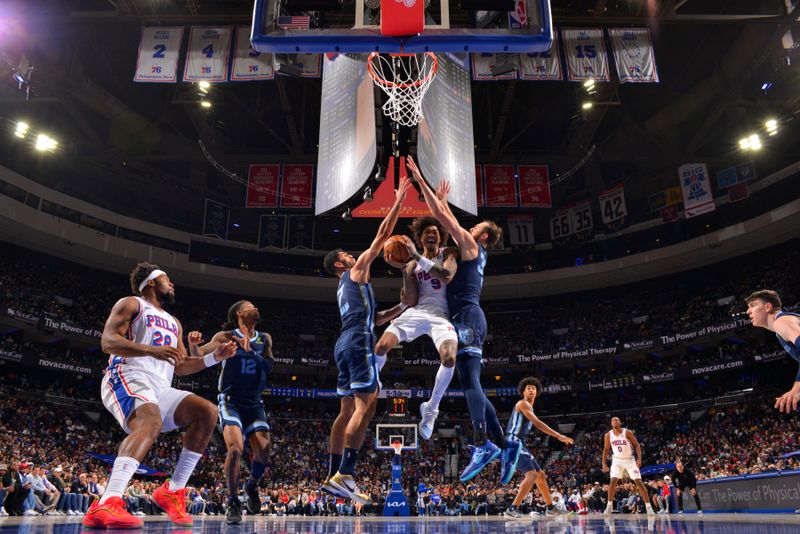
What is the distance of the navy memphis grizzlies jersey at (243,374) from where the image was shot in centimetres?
680

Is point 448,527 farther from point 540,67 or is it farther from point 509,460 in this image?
point 540,67

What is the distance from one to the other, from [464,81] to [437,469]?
20.7m

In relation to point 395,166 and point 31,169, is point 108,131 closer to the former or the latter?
point 31,169

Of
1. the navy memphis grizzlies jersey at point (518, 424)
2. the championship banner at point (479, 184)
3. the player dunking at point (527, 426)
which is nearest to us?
the player dunking at point (527, 426)

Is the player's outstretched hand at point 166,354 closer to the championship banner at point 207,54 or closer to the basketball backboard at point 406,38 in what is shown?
the basketball backboard at point 406,38

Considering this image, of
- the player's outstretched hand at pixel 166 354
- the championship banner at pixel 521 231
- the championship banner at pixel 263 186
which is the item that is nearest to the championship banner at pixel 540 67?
the championship banner at pixel 263 186

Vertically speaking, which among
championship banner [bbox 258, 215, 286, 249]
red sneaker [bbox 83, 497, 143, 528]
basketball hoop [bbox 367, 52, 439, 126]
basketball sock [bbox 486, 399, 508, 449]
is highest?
championship banner [bbox 258, 215, 286, 249]

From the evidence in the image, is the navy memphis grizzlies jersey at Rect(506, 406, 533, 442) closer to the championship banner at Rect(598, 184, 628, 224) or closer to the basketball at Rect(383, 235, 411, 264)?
the basketball at Rect(383, 235, 411, 264)

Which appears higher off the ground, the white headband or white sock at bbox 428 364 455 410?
the white headband

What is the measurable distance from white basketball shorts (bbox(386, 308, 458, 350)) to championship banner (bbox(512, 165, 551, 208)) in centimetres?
1449

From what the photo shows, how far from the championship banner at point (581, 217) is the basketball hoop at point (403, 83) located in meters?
17.1

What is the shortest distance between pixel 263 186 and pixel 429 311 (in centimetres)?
1570

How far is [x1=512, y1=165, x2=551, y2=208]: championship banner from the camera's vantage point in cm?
1998

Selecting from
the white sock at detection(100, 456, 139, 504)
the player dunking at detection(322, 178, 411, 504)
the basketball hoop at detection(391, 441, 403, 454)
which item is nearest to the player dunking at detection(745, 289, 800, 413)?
the player dunking at detection(322, 178, 411, 504)
